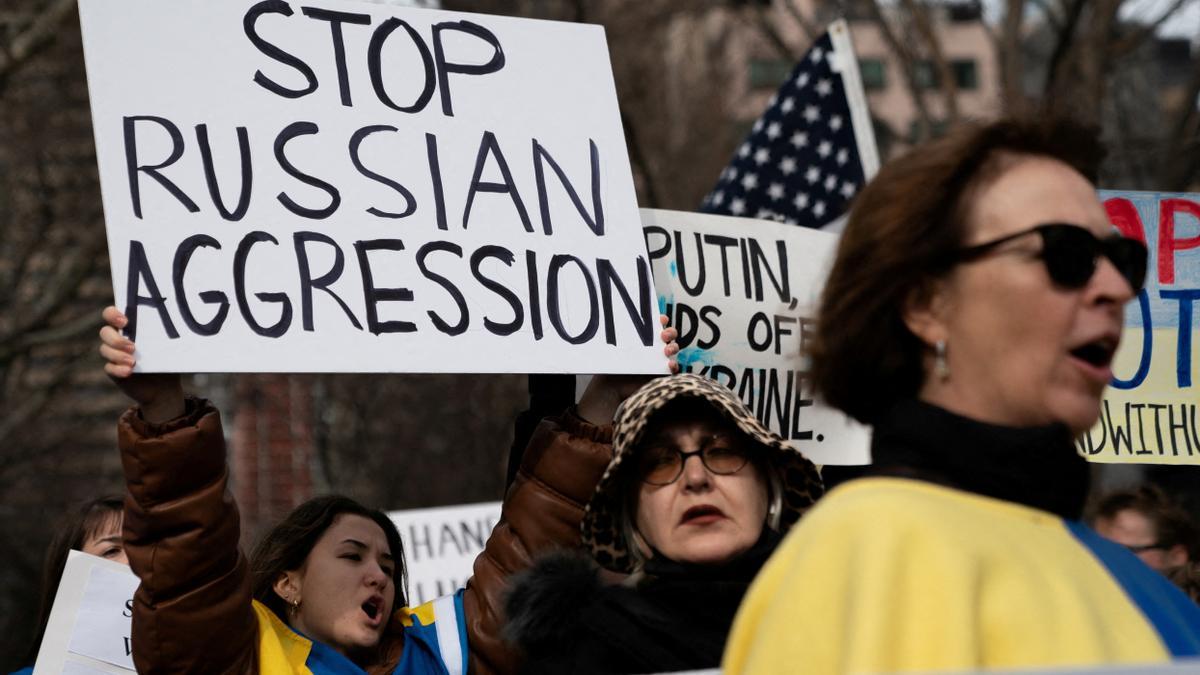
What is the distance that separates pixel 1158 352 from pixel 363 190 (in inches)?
93.7

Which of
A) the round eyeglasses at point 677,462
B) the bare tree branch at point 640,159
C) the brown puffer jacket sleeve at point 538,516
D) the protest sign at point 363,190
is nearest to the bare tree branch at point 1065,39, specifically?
the bare tree branch at point 640,159

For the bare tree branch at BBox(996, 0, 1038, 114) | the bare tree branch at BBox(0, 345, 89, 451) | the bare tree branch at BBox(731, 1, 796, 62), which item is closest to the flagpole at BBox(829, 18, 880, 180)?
the bare tree branch at BBox(996, 0, 1038, 114)

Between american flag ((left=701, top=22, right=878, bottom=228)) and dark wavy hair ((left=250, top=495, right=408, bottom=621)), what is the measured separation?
2.21 meters

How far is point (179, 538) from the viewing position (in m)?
3.14

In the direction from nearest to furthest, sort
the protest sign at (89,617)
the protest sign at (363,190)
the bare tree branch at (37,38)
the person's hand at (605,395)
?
1. the protest sign at (363,190)
2. the person's hand at (605,395)
3. the protest sign at (89,617)
4. the bare tree branch at (37,38)

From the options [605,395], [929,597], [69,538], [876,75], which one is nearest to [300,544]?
A: [69,538]

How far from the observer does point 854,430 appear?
4.68m

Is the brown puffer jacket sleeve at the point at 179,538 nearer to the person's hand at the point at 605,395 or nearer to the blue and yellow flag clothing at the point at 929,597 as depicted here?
the person's hand at the point at 605,395

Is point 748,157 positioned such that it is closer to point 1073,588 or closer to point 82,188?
point 1073,588

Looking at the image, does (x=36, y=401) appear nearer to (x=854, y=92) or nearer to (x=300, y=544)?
(x=854, y=92)

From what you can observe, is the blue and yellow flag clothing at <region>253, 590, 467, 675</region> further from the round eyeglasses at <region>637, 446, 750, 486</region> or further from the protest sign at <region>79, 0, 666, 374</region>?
the round eyeglasses at <region>637, 446, 750, 486</region>

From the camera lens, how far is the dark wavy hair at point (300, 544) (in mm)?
4027

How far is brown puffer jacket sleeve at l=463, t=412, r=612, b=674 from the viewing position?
12.1ft

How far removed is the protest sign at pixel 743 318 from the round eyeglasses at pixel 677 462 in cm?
131
